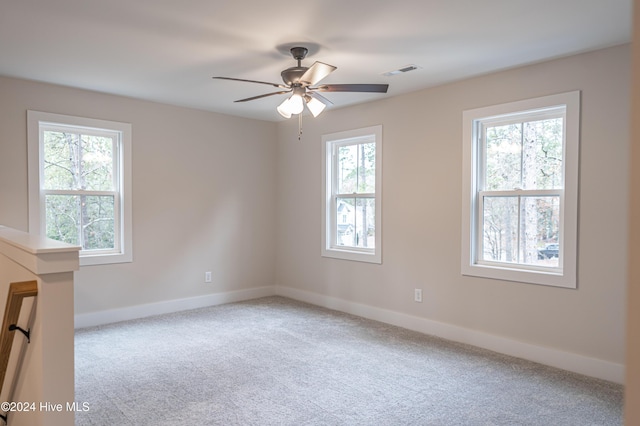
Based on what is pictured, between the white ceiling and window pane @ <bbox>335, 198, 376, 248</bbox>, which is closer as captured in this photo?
the white ceiling

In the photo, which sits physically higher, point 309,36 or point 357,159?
point 309,36

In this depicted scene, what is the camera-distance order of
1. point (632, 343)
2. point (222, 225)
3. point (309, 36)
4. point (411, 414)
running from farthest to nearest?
1. point (222, 225)
2. point (309, 36)
3. point (411, 414)
4. point (632, 343)

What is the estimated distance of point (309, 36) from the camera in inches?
116

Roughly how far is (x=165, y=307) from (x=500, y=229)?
3.81 metres

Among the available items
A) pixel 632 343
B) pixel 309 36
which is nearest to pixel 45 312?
pixel 632 343

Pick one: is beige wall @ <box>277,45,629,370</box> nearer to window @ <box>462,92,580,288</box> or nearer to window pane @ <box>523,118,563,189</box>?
window @ <box>462,92,580,288</box>

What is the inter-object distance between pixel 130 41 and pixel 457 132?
9.50 feet

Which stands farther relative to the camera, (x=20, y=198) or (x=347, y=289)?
(x=347, y=289)

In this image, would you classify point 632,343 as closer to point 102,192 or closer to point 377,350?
point 377,350

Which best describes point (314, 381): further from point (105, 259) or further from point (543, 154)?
point (105, 259)

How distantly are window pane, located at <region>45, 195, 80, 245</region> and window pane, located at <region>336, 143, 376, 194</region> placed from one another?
2985 millimetres

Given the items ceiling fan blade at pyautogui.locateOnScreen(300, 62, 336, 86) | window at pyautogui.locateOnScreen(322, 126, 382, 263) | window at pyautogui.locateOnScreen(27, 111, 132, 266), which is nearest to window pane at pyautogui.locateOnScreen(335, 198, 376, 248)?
window at pyautogui.locateOnScreen(322, 126, 382, 263)

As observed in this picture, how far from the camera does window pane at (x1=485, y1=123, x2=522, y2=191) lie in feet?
Answer: 12.2

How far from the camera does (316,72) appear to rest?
288cm
